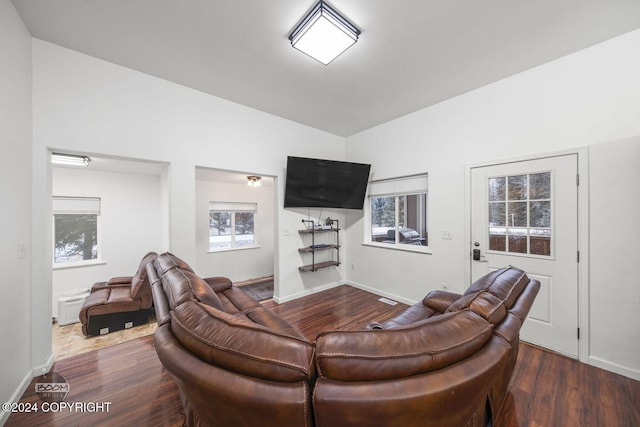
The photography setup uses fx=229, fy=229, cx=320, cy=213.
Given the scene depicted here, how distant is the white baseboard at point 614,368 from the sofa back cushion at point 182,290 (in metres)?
3.27

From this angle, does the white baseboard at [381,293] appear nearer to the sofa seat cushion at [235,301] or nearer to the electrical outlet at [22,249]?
the sofa seat cushion at [235,301]

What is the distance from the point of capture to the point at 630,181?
1.90 metres

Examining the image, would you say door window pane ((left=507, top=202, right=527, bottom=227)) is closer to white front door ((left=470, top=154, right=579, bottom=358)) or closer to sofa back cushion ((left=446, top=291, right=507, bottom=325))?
white front door ((left=470, top=154, right=579, bottom=358))

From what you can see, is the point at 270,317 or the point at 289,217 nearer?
the point at 270,317

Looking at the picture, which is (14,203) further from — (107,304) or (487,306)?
(487,306)

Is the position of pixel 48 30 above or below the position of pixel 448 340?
above

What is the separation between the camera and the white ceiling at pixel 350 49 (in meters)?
1.67

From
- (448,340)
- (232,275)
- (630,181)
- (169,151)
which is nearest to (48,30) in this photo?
(169,151)

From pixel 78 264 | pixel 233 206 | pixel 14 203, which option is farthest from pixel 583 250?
pixel 78 264

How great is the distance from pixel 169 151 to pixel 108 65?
919 mm

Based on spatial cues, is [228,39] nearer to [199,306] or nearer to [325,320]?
[199,306]

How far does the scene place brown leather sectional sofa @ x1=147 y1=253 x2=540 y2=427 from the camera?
0.73 meters

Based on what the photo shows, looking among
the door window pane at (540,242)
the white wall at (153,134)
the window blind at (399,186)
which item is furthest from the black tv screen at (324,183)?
the door window pane at (540,242)

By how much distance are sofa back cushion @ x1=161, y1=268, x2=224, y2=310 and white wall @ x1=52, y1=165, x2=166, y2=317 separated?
2906mm
